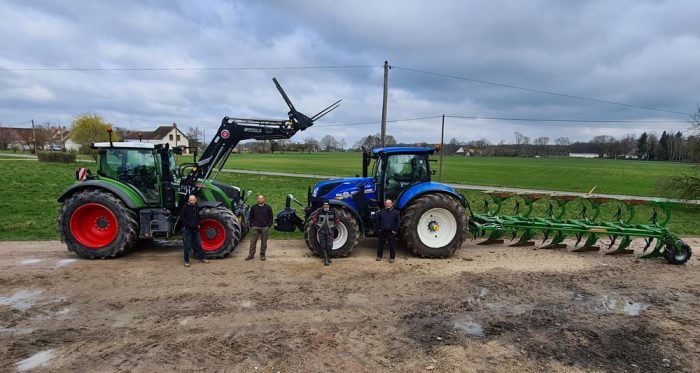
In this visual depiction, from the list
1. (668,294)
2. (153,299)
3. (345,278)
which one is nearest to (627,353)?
(668,294)

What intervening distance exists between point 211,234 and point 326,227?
95.8 inches

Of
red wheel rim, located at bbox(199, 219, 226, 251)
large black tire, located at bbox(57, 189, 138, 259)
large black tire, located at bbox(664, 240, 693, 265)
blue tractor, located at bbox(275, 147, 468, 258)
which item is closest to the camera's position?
large black tire, located at bbox(57, 189, 138, 259)

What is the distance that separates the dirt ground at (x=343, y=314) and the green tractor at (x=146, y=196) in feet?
1.65

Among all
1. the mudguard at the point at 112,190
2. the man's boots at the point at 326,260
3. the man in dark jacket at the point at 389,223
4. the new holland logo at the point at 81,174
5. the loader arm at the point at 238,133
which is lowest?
the man's boots at the point at 326,260

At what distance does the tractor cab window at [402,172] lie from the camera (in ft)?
30.0

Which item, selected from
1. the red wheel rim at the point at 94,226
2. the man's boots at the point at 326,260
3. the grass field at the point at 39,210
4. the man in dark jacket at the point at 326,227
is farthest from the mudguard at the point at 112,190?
the man's boots at the point at 326,260

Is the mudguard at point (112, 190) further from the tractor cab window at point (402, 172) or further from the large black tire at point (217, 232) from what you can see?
the tractor cab window at point (402, 172)

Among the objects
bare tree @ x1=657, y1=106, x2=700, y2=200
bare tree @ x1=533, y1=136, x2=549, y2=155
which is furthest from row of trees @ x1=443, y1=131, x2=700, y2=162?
bare tree @ x1=657, y1=106, x2=700, y2=200

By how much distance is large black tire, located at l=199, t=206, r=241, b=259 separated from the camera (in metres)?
8.44

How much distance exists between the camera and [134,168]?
8.73 meters

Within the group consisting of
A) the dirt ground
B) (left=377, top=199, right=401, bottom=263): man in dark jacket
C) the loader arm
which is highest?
the loader arm

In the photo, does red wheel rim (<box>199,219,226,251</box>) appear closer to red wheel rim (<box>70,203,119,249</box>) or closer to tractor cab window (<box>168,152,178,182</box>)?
tractor cab window (<box>168,152,178,182</box>)

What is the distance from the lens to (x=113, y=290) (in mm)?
6629

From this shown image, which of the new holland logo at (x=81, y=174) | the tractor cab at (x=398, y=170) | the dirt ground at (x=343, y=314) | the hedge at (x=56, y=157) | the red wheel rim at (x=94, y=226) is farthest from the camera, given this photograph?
the hedge at (x=56, y=157)
